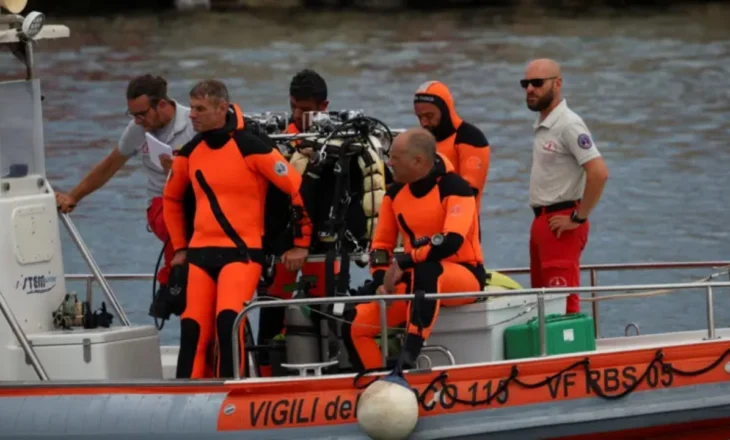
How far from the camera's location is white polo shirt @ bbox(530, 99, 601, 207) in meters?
8.22

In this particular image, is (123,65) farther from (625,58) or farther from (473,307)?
(473,307)

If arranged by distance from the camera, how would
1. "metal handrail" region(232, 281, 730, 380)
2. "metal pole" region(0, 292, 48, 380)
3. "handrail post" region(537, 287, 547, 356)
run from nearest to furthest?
"metal handrail" region(232, 281, 730, 380) → "handrail post" region(537, 287, 547, 356) → "metal pole" region(0, 292, 48, 380)

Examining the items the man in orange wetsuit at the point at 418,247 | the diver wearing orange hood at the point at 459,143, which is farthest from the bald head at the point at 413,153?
the diver wearing orange hood at the point at 459,143

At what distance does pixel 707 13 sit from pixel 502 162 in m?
19.3

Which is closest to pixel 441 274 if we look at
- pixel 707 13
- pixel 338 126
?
pixel 338 126

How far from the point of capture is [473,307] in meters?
7.66

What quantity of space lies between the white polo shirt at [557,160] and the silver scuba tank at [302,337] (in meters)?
1.30

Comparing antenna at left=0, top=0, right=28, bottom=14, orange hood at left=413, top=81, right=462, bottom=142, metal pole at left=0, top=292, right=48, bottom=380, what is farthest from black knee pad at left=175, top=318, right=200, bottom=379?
antenna at left=0, top=0, right=28, bottom=14

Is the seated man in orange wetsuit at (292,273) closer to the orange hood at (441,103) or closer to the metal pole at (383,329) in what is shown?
the orange hood at (441,103)

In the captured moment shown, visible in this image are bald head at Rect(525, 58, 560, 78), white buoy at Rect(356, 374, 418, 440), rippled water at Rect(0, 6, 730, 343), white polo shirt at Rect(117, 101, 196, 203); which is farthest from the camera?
rippled water at Rect(0, 6, 730, 343)

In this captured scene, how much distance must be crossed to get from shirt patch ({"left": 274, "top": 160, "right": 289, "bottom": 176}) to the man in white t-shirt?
0.78 m

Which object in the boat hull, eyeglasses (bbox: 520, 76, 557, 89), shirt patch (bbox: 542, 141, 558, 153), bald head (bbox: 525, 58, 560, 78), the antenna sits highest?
the antenna

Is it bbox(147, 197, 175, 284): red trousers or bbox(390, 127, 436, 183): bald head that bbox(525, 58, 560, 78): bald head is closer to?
bbox(390, 127, 436, 183): bald head

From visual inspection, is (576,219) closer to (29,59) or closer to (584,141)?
(584,141)
